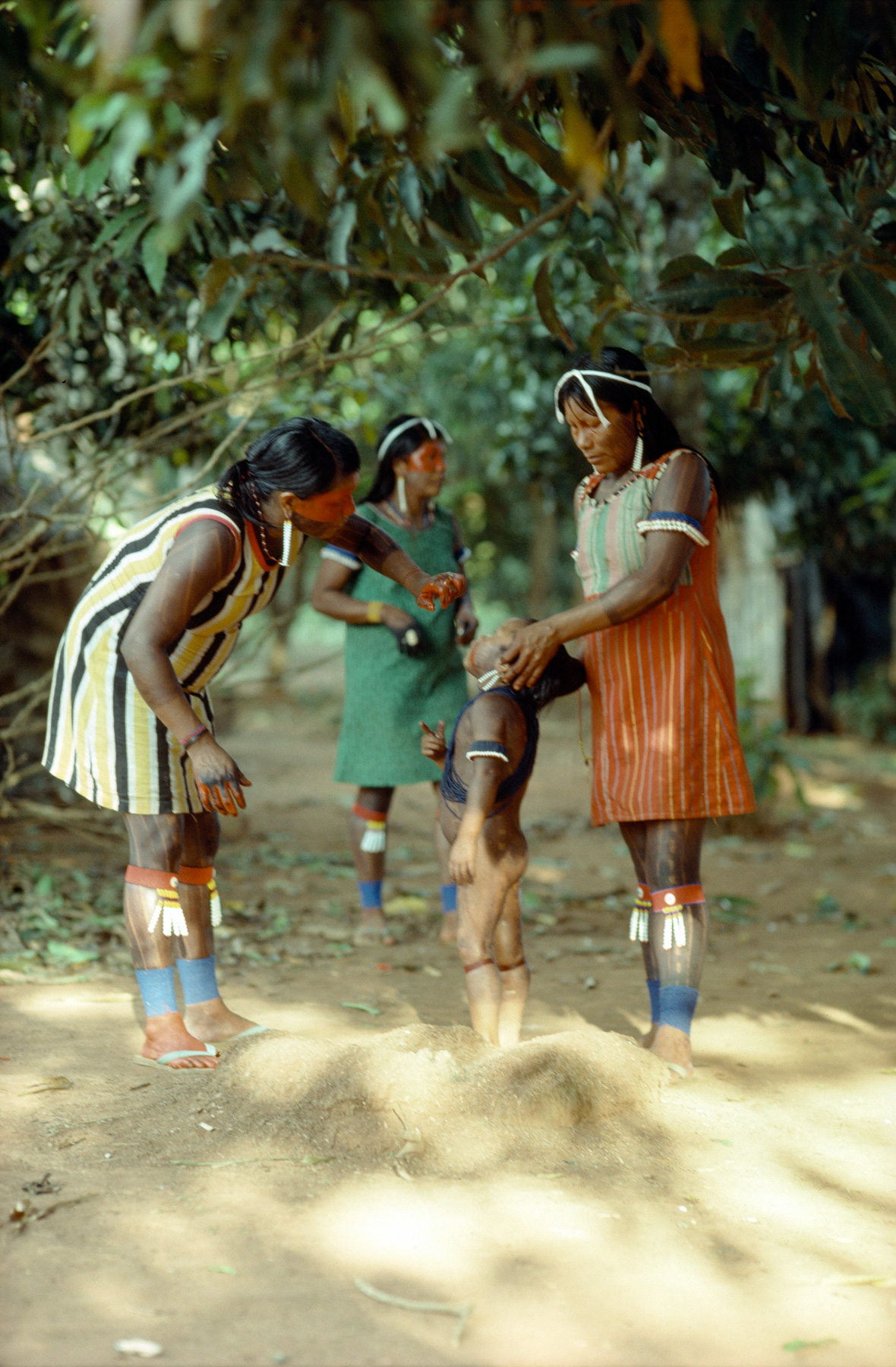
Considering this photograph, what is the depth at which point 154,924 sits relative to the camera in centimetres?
302

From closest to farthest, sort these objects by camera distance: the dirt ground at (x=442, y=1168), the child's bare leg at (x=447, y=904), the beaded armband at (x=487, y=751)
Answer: the dirt ground at (x=442, y=1168) → the beaded armband at (x=487, y=751) → the child's bare leg at (x=447, y=904)

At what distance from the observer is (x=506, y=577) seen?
696 inches

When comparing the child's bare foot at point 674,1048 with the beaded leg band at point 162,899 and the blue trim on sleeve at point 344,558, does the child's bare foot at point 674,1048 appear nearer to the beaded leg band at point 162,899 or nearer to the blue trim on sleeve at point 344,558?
the beaded leg band at point 162,899

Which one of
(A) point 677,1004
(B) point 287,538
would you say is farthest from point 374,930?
(B) point 287,538

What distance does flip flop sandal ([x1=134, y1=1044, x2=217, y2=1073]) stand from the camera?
2980 mm

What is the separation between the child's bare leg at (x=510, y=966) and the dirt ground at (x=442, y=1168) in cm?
29

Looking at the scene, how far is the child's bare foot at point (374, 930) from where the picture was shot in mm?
4645

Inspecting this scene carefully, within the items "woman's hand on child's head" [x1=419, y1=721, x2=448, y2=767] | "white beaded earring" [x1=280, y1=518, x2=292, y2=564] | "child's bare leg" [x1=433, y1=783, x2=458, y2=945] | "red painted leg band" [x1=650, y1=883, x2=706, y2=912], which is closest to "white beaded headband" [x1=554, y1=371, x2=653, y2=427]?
"white beaded earring" [x1=280, y1=518, x2=292, y2=564]

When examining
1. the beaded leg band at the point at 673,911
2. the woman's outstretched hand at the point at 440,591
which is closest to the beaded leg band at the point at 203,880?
the woman's outstretched hand at the point at 440,591

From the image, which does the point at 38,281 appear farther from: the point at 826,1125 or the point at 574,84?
the point at 826,1125

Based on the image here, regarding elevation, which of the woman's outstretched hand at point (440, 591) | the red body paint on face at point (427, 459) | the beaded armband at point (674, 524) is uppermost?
the red body paint on face at point (427, 459)

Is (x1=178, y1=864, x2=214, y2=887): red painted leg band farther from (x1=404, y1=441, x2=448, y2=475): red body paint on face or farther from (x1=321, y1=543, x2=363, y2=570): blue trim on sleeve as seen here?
(x1=404, y1=441, x2=448, y2=475): red body paint on face

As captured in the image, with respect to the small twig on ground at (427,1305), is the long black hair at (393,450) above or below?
above

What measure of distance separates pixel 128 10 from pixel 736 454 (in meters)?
Result: 7.16
